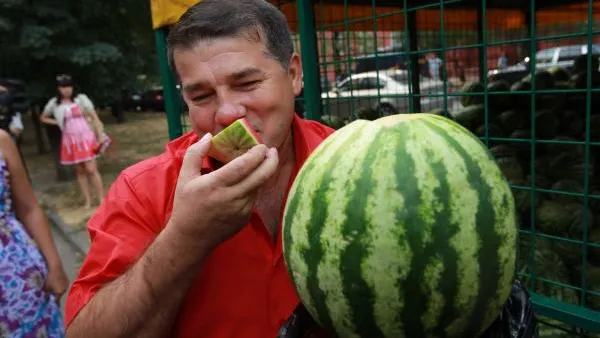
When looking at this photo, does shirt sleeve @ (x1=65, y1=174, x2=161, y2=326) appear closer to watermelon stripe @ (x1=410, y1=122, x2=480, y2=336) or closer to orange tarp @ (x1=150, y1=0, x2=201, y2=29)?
watermelon stripe @ (x1=410, y1=122, x2=480, y2=336)

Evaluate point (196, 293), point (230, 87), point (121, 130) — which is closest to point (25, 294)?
point (196, 293)

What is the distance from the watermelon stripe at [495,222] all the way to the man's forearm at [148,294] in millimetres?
716

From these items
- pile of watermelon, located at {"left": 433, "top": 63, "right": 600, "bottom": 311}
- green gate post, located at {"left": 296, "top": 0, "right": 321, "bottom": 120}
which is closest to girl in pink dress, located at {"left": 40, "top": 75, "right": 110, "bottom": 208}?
green gate post, located at {"left": 296, "top": 0, "right": 321, "bottom": 120}

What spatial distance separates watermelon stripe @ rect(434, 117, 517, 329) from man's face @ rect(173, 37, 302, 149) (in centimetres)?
67

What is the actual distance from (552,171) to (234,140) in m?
2.42

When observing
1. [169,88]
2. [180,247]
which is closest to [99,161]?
[169,88]

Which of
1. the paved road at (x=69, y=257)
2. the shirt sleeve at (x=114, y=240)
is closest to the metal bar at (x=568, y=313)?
the shirt sleeve at (x=114, y=240)

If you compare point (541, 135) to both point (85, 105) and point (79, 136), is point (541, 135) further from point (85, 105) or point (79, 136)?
point (85, 105)

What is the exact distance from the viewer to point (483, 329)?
112cm

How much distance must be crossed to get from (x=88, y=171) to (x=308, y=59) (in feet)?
21.9

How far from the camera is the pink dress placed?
866 cm

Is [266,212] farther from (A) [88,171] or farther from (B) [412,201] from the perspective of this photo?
(A) [88,171]

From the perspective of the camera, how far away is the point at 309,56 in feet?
11.0

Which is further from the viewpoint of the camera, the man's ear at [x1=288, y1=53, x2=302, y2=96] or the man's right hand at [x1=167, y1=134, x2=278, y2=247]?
the man's ear at [x1=288, y1=53, x2=302, y2=96]
